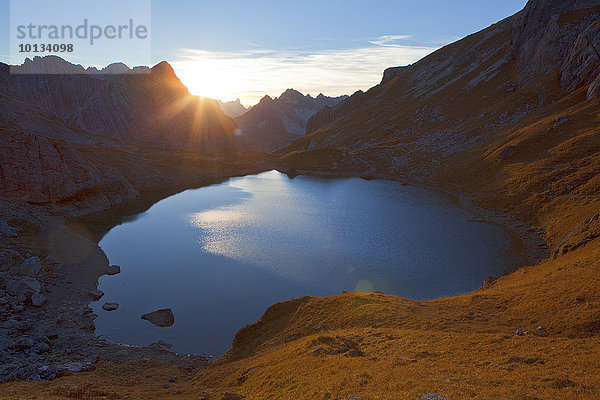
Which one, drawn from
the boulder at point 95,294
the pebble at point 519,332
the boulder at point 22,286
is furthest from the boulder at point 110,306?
the pebble at point 519,332

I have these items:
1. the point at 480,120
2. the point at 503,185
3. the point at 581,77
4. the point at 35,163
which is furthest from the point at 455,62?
the point at 35,163

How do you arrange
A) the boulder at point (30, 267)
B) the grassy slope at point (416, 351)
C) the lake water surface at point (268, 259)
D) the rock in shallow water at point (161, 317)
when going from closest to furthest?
the grassy slope at point (416, 351) → the rock in shallow water at point (161, 317) → the lake water surface at point (268, 259) → the boulder at point (30, 267)

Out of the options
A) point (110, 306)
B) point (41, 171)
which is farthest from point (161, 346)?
point (41, 171)

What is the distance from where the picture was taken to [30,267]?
142 feet

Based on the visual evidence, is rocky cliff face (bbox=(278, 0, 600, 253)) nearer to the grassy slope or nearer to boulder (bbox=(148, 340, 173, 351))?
the grassy slope

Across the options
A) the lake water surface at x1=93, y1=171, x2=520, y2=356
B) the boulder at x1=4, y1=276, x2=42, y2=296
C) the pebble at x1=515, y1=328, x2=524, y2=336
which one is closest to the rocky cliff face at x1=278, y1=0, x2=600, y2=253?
the lake water surface at x1=93, y1=171, x2=520, y2=356

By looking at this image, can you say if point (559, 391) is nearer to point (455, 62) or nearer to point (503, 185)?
point (503, 185)

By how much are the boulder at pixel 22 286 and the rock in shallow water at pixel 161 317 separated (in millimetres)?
12804

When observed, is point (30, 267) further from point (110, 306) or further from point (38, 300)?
point (110, 306)

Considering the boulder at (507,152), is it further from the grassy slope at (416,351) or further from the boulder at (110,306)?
the boulder at (110,306)

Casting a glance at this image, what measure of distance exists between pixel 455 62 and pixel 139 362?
19915cm

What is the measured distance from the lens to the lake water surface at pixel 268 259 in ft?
127

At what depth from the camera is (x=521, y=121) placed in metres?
109

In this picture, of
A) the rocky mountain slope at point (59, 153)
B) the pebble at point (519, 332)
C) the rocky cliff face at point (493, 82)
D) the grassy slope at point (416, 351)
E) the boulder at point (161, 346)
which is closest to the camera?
the grassy slope at point (416, 351)
